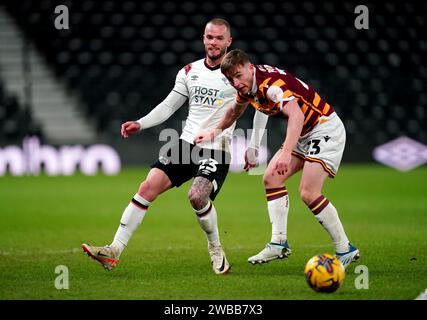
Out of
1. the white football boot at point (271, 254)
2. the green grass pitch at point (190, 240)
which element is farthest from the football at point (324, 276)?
the white football boot at point (271, 254)

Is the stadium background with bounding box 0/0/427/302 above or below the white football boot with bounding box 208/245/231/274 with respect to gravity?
above

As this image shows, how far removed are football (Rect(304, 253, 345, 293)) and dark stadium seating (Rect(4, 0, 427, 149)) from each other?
14.6 metres

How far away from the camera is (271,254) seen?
692cm

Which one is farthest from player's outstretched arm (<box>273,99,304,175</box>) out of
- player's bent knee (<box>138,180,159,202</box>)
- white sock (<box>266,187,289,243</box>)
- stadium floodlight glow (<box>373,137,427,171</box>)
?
stadium floodlight glow (<box>373,137,427,171</box>)

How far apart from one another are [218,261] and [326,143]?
4.46 feet

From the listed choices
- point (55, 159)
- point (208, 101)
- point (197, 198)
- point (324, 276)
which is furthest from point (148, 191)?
A: point (55, 159)

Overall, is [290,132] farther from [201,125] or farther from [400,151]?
[400,151]

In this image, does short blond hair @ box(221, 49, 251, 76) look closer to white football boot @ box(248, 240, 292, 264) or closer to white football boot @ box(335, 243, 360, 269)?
white football boot @ box(248, 240, 292, 264)

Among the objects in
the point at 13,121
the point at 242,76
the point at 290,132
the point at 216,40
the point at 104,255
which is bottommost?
the point at 104,255

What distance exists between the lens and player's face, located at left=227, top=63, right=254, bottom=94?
6.43 meters

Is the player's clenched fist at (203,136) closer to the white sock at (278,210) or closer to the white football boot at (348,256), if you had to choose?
the white sock at (278,210)

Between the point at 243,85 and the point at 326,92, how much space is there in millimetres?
14750

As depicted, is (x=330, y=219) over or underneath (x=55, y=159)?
underneath

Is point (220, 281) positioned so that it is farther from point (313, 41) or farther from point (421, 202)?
point (313, 41)
